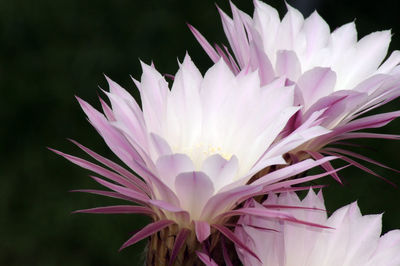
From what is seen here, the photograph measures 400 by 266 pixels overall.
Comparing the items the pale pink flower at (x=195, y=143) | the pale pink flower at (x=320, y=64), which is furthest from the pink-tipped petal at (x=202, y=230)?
the pale pink flower at (x=320, y=64)

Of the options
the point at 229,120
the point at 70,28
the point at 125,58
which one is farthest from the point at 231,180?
the point at 70,28

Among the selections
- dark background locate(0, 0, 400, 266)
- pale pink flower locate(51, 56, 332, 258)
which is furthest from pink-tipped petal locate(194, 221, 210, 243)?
dark background locate(0, 0, 400, 266)

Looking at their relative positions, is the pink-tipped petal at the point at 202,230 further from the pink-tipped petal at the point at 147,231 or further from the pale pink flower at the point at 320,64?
the pale pink flower at the point at 320,64

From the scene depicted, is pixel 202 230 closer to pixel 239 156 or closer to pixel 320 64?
pixel 239 156

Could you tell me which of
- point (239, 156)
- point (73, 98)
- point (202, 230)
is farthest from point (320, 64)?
point (73, 98)

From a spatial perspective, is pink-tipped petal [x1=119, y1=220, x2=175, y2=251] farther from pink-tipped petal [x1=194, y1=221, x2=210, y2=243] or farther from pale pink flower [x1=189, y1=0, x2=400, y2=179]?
pale pink flower [x1=189, y1=0, x2=400, y2=179]
